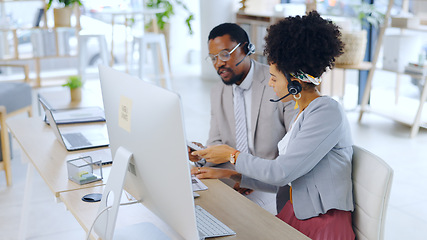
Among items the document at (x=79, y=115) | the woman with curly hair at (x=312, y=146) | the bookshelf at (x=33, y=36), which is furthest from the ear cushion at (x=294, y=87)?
the bookshelf at (x=33, y=36)

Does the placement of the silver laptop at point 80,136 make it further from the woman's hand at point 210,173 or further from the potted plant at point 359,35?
the potted plant at point 359,35

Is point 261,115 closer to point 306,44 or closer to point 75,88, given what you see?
point 306,44

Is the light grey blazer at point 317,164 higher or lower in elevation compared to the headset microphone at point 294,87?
lower

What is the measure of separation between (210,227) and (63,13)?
609cm

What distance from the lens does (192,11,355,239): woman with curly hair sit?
170 cm

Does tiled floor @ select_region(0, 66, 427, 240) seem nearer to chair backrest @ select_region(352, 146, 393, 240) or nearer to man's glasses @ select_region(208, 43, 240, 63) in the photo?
man's glasses @ select_region(208, 43, 240, 63)

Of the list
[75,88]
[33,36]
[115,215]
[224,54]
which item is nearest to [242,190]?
[224,54]

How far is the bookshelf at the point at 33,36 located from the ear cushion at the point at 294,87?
5856 mm

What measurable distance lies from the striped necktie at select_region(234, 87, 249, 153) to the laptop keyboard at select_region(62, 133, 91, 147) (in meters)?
0.69

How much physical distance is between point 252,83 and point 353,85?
480 centimetres

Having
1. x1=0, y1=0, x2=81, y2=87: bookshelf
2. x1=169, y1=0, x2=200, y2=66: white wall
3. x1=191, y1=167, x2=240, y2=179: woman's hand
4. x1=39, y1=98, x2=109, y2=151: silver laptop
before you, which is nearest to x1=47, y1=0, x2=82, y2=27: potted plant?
x1=0, y1=0, x2=81, y2=87: bookshelf

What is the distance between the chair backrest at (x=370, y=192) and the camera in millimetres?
1574

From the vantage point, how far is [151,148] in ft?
4.33

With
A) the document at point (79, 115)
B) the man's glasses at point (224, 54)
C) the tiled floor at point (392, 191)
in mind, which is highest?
the man's glasses at point (224, 54)
